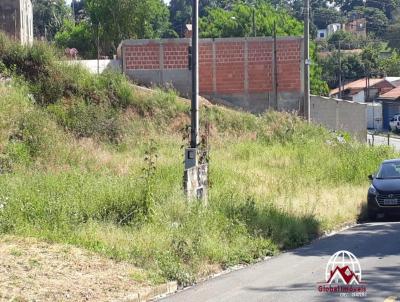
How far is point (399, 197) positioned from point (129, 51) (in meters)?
17.9

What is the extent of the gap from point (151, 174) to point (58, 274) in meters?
6.66

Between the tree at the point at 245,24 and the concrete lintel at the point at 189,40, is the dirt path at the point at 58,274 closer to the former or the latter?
the concrete lintel at the point at 189,40

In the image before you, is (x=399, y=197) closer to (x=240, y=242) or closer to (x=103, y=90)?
(x=240, y=242)

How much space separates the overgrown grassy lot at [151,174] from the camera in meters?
10.8

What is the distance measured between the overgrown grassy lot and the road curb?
7.9 inches

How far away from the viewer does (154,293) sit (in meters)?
8.74

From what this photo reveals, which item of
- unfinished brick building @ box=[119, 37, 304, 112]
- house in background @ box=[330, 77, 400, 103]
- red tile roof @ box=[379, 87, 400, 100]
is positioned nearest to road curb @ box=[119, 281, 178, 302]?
unfinished brick building @ box=[119, 37, 304, 112]

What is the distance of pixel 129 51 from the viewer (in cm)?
3033

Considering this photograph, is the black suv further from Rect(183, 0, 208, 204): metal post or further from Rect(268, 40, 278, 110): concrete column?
Rect(268, 40, 278, 110): concrete column

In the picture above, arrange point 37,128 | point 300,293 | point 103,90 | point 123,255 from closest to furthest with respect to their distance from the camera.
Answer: point 300,293
point 123,255
point 37,128
point 103,90

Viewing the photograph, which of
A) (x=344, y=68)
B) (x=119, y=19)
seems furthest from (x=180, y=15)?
(x=119, y=19)

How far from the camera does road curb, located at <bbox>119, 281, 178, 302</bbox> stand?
836 cm

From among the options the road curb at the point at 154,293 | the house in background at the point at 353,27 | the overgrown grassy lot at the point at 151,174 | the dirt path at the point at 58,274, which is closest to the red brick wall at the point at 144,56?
the overgrown grassy lot at the point at 151,174

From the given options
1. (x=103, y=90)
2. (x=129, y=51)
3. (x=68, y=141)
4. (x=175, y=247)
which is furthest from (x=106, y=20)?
(x=175, y=247)
